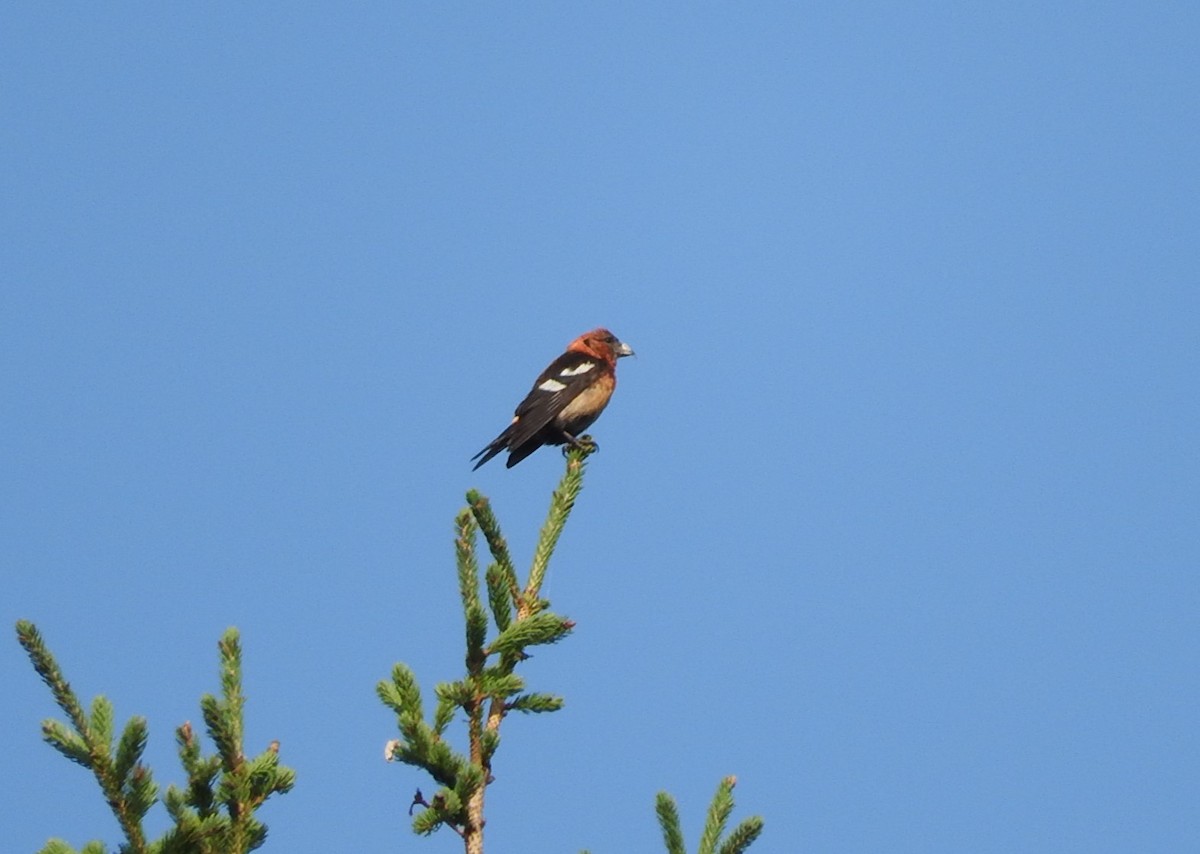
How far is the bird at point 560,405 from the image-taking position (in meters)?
10.6

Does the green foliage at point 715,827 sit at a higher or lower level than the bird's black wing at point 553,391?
lower

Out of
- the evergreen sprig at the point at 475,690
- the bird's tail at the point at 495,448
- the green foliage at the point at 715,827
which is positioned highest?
the bird's tail at the point at 495,448

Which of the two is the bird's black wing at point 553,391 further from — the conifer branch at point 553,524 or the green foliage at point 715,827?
the green foliage at point 715,827

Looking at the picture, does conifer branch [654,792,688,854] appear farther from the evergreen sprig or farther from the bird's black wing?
the bird's black wing

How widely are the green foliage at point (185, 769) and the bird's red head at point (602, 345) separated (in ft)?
27.9

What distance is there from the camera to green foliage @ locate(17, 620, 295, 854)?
3.48 meters

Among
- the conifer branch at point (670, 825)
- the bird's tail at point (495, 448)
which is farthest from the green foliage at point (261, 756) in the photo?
the bird's tail at point (495, 448)

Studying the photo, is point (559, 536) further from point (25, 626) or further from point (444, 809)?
point (25, 626)

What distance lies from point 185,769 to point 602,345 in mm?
9101

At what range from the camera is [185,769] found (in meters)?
3.62

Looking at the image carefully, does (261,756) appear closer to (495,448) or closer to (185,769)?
(185,769)

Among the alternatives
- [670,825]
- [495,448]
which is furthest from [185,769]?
[495,448]

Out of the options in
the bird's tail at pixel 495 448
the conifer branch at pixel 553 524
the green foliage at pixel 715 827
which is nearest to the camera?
the green foliage at pixel 715 827

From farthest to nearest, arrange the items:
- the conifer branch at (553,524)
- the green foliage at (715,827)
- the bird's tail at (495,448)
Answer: the bird's tail at (495,448)
the conifer branch at (553,524)
the green foliage at (715,827)
